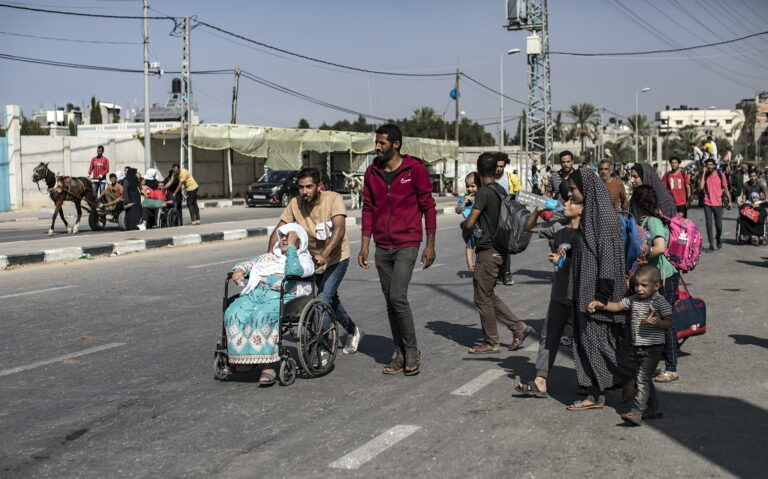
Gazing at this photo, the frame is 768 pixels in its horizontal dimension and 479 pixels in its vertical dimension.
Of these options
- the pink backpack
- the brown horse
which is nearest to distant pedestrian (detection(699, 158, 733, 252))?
the pink backpack

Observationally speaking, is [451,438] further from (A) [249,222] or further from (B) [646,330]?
(A) [249,222]

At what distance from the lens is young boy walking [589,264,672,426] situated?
5.09 m

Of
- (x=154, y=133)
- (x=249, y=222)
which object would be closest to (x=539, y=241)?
(x=249, y=222)

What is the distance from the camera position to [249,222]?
955 inches

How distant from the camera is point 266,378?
239 inches

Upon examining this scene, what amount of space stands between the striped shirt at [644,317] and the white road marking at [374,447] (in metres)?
1.40

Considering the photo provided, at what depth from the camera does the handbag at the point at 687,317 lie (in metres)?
6.46

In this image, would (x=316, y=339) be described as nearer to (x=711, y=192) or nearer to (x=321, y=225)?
(x=321, y=225)

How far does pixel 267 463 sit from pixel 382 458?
59cm

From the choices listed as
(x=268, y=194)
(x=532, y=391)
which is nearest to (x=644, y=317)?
(x=532, y=391)

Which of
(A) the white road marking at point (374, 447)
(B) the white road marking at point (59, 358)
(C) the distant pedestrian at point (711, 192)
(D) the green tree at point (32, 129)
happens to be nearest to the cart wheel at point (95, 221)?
(C) the distant pedestrian at point (711, 192)

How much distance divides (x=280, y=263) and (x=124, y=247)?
36.9 ft

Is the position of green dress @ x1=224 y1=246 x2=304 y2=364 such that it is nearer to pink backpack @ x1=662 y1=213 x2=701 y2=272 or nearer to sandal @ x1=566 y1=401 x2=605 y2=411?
sandal @ x1=566 y1=401 x2=605 y2=411

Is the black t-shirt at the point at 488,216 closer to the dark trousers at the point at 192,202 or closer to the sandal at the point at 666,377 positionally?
the sandal at the point at 666,377
